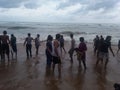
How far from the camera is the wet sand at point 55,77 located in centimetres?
1021

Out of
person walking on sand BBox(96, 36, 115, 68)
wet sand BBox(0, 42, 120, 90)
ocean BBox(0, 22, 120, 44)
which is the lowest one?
ocean BBox(0, 22, 120, 44)

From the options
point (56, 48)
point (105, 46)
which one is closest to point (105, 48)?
point (105, 46)

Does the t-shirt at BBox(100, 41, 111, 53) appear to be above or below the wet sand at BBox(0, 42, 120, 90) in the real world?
above

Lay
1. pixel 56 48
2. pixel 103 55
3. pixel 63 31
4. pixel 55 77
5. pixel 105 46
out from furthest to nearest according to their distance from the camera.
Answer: pixel 63 31 → pixel 103 55 → pixel 105 46 → pixel 55 77 → pixel 56 48

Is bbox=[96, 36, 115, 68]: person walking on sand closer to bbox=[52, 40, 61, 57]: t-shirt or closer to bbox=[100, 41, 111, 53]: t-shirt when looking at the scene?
bbox=[100, 41, 111, 53]: t-shirt

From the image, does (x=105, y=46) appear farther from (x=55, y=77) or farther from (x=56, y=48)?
(x=55, y=77)

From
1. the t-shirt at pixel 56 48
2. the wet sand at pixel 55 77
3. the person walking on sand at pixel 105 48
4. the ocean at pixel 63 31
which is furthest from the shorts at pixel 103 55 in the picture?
the ocean at pixel 63 31

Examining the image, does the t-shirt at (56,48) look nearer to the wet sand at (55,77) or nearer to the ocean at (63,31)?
the wet sand at (55,77)

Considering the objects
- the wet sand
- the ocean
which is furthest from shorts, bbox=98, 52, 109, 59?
the ocean

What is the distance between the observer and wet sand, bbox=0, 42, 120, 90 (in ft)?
33.5

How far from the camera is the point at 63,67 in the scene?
14.0 m

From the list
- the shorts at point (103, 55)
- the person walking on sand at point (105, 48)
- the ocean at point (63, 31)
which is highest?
the person walking on sand at point (105, 48)

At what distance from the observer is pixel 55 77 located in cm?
1157

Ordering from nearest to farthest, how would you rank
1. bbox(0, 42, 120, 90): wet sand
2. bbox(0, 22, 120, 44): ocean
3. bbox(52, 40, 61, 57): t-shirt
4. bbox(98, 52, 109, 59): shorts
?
bbox(0, 42, 120, 90): wet sand
bbox(52, 40, 61, 57): t-shirt
bbox(98, 52, 109, 59): shorts
bbox(0, 22, 120, 44): ocean
